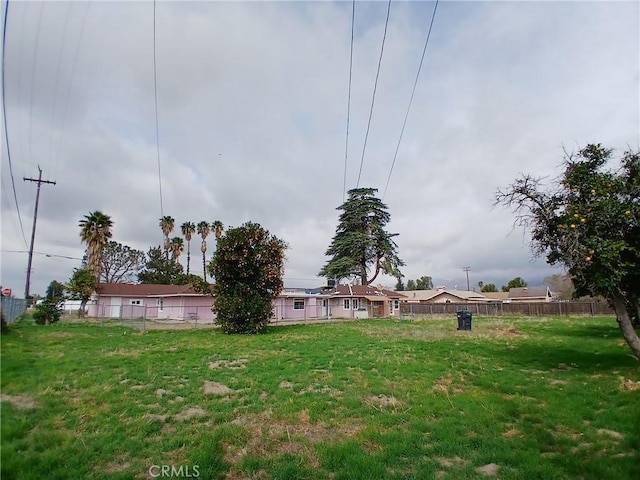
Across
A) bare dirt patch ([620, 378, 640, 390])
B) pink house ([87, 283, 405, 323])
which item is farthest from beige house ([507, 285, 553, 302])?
bare dirt patch ([620, 378, 640, 390])

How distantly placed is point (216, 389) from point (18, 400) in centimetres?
552

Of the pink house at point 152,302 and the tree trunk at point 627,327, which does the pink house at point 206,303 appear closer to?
the pink house at point 152,302

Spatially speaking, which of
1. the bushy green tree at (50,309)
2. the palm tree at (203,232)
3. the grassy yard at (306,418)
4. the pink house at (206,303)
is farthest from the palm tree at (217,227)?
the grassy yard at (306,418)

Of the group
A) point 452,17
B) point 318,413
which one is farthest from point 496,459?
point 452,17

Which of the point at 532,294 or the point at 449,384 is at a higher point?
the point at 532,294

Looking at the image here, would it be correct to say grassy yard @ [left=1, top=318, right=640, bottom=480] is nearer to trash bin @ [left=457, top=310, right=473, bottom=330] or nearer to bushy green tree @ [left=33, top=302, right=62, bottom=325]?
trash bin @ [left=457, top=310, right=473, bottom=330]

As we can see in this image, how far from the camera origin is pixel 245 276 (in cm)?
2144

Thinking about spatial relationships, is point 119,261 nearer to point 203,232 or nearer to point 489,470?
point 203,232

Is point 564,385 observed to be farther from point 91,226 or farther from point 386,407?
point 91,226

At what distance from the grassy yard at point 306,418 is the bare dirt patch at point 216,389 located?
2.9 inches

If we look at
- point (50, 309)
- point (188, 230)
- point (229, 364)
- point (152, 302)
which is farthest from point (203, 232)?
point (229, 364)

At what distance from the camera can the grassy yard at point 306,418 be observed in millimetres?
4016

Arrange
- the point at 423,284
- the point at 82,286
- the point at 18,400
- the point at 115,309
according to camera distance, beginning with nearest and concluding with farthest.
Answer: the point at 18,400 < the point at 82,286 < the point at 115,309 < the point at 423,284

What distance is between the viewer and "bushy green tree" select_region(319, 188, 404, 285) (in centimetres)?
4441
